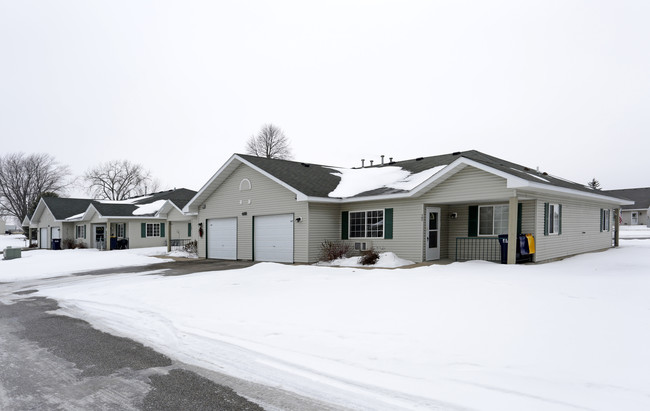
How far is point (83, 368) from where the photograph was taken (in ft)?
17.1

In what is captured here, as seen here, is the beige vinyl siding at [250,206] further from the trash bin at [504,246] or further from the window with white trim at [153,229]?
the window with white trim at [153,229]

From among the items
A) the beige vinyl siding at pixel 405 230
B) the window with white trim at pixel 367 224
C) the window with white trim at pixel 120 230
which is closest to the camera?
the beige vinyl siding at pixel 405 230

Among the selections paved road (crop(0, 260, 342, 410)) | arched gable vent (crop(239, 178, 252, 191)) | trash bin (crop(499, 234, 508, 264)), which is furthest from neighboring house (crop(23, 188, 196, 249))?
paved road (crop(0, 260, 342, 410))

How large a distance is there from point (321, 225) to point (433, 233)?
458cm

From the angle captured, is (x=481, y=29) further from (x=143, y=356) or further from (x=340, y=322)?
(x=143, y=356)

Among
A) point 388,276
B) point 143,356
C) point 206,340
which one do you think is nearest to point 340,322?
point 206,340

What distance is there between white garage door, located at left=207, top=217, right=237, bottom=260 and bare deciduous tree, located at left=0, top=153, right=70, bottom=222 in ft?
162

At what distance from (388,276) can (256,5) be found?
12.7 m

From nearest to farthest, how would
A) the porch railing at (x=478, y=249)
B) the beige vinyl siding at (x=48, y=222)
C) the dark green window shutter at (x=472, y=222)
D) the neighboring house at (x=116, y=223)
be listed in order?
the porch railing at (x=478, y=249), the dark green window shutter at (x=472, y=222), the neighboring house at (x=116, y=223), the beige vinyl siding at (x=48, y=222)

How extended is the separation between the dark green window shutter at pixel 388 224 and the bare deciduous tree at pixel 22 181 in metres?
59.4

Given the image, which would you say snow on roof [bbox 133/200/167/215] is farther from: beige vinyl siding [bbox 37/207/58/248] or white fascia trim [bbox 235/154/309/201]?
white fascia trim [bbox 235/154/309/201]

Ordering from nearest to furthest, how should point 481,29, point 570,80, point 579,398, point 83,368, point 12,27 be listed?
point 579,398
point 83,368
point 12,27
point 481,29
point 570,80

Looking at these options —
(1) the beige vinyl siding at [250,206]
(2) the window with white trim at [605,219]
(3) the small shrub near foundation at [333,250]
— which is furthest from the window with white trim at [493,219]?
(2) the window with white trim at [605,219]

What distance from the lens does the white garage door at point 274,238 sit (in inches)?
698
